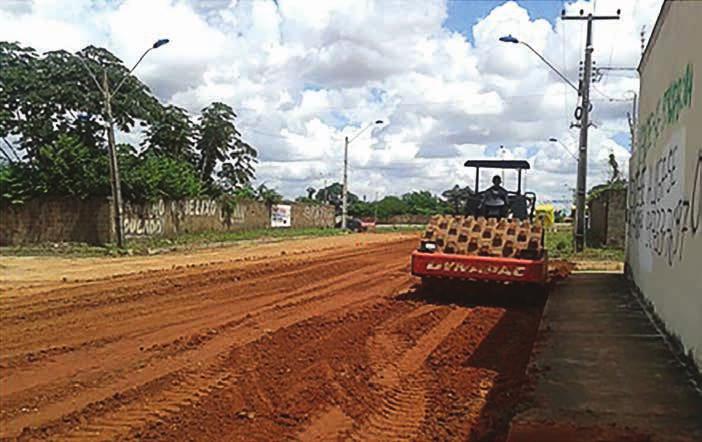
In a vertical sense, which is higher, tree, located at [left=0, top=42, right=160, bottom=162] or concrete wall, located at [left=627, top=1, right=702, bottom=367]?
tree, located at [left=0, top=42, right=160, bottom=162]

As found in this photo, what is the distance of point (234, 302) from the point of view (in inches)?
537

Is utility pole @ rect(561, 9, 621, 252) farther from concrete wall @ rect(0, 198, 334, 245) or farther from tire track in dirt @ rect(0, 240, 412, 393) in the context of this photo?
concrete wall @ rect(0, 198, 334, 245)

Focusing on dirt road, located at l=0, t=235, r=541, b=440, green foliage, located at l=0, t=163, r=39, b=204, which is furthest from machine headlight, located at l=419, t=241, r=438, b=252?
green foliage, located at l=0, t=163, r=39, b=204

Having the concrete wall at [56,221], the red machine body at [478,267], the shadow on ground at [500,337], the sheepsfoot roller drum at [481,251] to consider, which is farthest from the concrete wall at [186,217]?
the red machine body at [478,267]

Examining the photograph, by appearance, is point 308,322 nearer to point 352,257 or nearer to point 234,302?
point 234,302

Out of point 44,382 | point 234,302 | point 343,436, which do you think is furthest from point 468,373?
point 234,302

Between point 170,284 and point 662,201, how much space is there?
1007 cm

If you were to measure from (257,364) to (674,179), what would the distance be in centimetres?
504

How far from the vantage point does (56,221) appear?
31578 millimetres

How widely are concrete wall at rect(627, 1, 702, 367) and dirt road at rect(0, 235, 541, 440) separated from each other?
5.56 ft

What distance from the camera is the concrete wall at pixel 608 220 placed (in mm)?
28312

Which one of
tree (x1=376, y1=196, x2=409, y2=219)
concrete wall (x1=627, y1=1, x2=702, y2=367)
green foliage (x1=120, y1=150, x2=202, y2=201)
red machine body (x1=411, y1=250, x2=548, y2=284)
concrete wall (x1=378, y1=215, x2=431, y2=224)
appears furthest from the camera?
tree (x1=376, y1=196, x2=409, y2=219)

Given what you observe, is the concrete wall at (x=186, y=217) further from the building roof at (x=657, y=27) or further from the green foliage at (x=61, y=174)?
the building roof at (x=657, y=27)

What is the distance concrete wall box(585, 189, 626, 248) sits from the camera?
1115 inches
